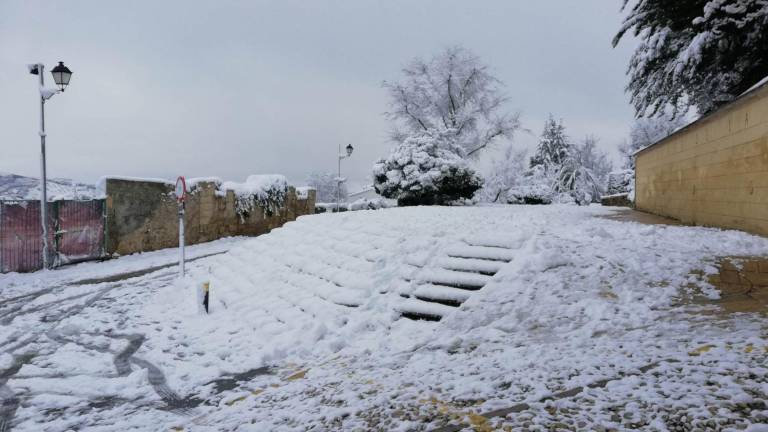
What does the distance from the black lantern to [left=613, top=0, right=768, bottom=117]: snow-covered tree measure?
51.4 feet

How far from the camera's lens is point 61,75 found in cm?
1102

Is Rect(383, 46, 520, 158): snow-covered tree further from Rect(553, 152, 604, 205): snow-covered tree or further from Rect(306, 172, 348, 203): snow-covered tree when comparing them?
Rect(306, 172, 348, 203): snow-covered tree

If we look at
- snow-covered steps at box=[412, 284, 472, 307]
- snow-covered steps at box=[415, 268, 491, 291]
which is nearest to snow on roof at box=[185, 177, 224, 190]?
snow-covered steps at box=[415, 268, 491, 291]

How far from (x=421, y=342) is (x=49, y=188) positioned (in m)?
13.7

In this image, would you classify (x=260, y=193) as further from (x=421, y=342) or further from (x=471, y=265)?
(x=421, y=342)

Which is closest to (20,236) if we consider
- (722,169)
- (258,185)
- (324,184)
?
(258,185)

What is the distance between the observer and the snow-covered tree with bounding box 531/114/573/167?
3812 cm

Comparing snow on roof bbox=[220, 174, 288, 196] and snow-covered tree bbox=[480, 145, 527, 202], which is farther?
snow-covered tree bbox=[480, 145, 527, 202]

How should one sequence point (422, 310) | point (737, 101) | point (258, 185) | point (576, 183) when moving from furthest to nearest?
point (576, 183)
point (258, 185)
point (737, 101)
point (422, 310)

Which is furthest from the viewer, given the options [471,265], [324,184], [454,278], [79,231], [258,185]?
[324,184]

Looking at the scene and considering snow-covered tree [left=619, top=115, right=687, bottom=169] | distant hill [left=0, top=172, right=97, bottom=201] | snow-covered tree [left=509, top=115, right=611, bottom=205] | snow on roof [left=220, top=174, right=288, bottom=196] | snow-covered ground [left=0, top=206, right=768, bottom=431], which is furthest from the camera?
snow-covered tree [left=619, top=115, right=687, bottom=169]

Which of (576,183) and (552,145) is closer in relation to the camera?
(576,183)

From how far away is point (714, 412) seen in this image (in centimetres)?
239

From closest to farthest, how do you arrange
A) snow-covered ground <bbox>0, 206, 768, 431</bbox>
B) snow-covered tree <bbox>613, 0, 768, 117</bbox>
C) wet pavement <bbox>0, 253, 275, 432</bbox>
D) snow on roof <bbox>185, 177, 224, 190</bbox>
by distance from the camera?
snow-covered ground <bbox>0, 206, 768, 431</bbox> → wet pavement <bbox>0, 253, 275, 432</bbox> → snow-covered tree <bbox>613, 0, 768, 117</bbox> → snow on roof <bbox>185, 177, 224, 190</bbox>
